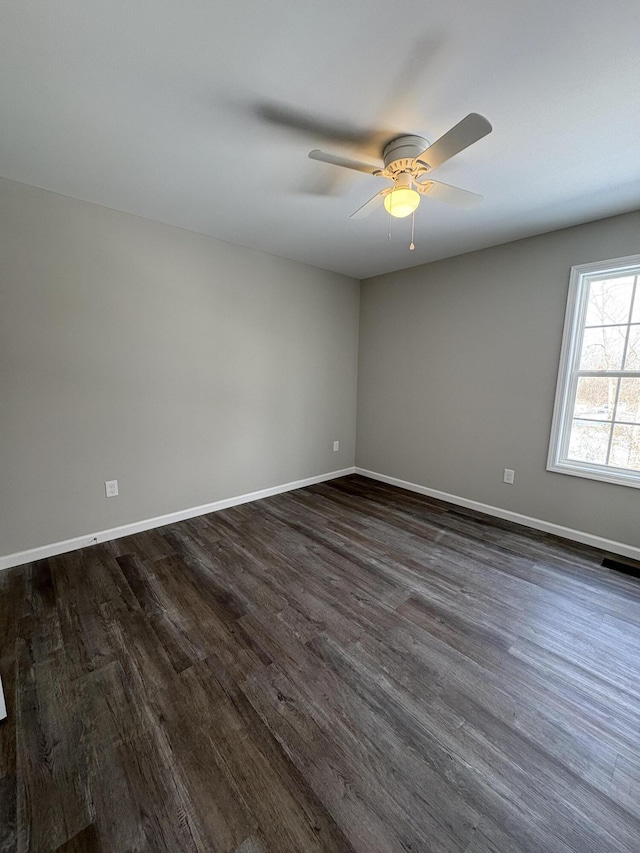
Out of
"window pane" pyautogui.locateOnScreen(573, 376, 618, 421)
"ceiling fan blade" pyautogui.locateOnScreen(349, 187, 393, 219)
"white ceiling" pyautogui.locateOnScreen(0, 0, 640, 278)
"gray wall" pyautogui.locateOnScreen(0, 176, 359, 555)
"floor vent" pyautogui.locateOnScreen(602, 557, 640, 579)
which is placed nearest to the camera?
"white ceiling" pyautogui.locateOnScreen(0, 0, 640, 278)

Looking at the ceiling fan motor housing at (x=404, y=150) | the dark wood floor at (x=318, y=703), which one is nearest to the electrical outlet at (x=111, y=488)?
the dark wood floor at (x=318, y=703)

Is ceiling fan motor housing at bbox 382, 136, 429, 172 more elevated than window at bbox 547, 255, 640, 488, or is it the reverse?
ceiling fan motor housing at bbox 382, 136, 429, 172

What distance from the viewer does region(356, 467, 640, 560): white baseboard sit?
2602 millimetres

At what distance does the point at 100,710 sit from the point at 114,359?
7.18 feet

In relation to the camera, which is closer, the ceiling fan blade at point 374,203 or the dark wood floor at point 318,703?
the dark wood floor at point 318,703

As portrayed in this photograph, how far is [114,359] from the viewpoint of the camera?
2.61 m

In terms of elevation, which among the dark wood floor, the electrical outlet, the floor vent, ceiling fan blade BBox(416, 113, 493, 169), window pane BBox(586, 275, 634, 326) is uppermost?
ceiling fan blade BBox(416, 113, 493, 169)

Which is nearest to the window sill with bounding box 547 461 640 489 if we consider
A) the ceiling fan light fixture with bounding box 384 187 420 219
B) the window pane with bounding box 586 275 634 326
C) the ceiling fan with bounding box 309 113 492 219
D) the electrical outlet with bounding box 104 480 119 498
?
the window pane with bounding box 586 275 634 326

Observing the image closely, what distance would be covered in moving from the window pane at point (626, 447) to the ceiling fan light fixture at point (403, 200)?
2361 mm

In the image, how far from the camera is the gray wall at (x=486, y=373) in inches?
107

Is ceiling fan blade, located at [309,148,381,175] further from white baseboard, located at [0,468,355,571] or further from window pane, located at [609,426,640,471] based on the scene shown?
white baseboard, located at [0,468,355,571]

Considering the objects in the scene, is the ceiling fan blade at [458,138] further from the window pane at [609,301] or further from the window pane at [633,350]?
the window pane at [633,350]

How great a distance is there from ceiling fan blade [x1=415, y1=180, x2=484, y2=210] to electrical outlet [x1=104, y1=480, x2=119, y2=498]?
287cm

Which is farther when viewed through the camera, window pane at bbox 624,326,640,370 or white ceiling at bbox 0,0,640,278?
window pane at bbox 624,326,640,370
